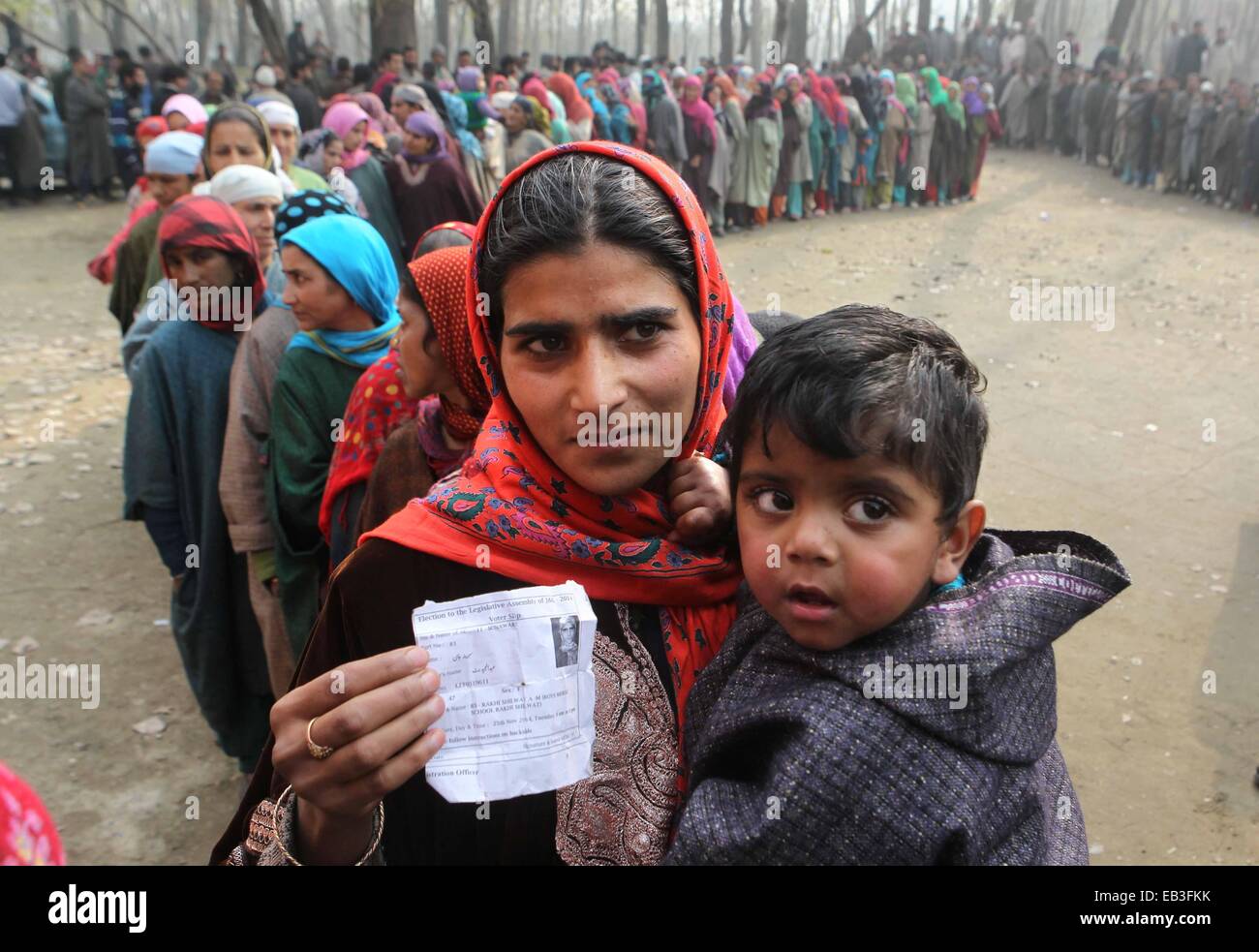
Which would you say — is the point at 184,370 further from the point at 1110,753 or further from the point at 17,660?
the point at 1110,753

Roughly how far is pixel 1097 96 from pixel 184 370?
856 inches

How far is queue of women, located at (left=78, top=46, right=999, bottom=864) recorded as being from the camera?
1395 mm

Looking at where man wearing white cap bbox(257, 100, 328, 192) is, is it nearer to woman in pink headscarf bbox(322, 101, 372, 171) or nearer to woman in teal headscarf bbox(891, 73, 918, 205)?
woman in pink headscarf bbox(322, 101, 372, 171)

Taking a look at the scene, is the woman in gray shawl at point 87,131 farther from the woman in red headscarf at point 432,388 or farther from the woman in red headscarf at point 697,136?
the woman in red headscarf at point 432,388

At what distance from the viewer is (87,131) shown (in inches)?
625

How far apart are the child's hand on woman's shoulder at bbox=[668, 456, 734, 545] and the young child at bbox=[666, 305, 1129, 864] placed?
0.14m

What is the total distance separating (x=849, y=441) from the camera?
3.99 ft

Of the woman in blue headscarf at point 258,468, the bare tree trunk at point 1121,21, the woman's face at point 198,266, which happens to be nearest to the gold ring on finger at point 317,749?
the woman in blue headscarf at point 258,468

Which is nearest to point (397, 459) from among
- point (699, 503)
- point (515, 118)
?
point (699, 503)

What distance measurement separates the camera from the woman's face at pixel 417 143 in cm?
756

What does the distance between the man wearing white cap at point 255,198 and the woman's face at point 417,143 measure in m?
3.00

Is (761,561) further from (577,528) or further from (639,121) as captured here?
(639,121)

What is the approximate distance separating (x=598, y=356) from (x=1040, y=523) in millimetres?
4984

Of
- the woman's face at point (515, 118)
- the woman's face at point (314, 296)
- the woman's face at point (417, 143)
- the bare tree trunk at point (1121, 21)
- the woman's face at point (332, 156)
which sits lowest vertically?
the woman's face at point (314, 296)
